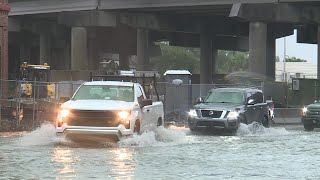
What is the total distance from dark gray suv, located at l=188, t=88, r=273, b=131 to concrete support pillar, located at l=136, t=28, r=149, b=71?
33872 mm

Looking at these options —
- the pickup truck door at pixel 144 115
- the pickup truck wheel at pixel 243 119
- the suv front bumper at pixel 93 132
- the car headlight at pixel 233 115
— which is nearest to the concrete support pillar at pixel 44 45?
the pickup truck wheel at pixel 243 119

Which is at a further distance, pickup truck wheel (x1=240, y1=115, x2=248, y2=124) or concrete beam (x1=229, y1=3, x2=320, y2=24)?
concrete beam (x1=229, y1=3, x2=320, y2=24)

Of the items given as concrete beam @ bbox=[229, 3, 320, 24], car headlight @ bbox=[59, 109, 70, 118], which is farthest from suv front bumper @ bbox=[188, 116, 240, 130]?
concrete beam @ bbox=[229, 3, 320, 24]

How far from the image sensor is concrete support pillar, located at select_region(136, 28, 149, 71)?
5797 cm

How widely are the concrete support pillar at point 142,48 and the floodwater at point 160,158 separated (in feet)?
127

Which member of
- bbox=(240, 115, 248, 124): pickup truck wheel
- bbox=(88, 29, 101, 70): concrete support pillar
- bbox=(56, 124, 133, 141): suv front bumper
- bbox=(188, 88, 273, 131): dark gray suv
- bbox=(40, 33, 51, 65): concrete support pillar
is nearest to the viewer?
bbox=(56, 124, 133, 141): suv front bumper

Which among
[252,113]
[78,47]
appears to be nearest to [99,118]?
[252,113]

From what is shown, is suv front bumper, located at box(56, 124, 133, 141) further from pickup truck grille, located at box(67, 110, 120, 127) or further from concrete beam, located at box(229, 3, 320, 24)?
concrete beam, located at box(229, 3, 320, 24)

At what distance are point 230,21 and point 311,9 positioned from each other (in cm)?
1731

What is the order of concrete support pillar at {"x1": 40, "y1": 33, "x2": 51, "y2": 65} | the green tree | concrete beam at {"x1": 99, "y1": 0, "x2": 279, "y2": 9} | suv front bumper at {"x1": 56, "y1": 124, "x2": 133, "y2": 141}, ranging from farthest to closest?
the green tree < concrete support pillar at {"x1": 40, "y1": 33, "x2": 51, "y2": 65} < concrete beam at {"x1": 99, "y1": 0, "x2": 279, "y2": 9} < suv front bumper at {"x1": 56, "y1": 124, "x2": 133, "y2": 141}

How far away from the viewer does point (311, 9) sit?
150 feet

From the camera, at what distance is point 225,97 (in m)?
23.2

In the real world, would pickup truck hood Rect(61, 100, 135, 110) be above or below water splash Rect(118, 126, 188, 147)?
above

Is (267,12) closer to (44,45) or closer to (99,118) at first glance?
(99,118)
